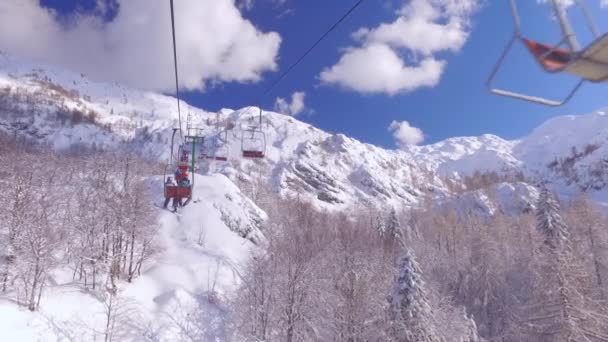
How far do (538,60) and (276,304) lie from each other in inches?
1335

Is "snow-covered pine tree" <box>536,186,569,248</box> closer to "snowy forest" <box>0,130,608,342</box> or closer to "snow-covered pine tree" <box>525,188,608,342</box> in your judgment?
"snowy forest" <box>0,130,608,342</box>

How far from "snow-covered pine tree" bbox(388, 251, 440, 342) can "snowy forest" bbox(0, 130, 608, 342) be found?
0.08 metres

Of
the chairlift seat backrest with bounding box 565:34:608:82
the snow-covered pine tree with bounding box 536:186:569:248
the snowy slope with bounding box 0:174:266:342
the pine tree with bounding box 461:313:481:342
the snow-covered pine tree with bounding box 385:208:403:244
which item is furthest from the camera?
the snow-covered pine tree with bounding box 385:208:403:244

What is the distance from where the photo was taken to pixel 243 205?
58.2 m

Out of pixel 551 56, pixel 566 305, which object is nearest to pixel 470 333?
pixel 566 305

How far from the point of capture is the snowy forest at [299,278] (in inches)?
1118

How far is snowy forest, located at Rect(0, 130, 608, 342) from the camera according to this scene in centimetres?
2839

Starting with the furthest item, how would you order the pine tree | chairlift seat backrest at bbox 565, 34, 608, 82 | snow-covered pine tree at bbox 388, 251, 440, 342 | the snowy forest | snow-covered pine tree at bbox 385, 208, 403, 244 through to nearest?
snow-covered pine tree at bbox 385, 208, 403, 244, the pine tree, the snowy forest, snow-covered pine tree at bbox 388, 251, 440, 342, chairlift seat backrest at bbox 565, 34, 608, 82

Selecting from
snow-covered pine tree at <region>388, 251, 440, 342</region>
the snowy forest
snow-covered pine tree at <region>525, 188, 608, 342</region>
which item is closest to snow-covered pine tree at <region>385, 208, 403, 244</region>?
the snowy forest

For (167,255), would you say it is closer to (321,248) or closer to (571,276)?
(321,248)

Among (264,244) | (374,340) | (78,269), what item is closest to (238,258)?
(264,244)

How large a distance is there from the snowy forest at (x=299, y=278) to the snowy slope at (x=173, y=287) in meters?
0.56

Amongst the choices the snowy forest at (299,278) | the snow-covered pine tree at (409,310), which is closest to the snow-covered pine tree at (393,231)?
the snowy forest at (299,278)

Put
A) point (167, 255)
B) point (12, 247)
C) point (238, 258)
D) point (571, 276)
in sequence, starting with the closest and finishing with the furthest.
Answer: point (571, 276) → point (12, 247) → point (167, 255) → point (238, 258)
